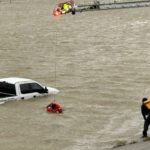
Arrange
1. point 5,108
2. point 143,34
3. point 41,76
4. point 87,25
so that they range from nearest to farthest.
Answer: point 5,108 < point 41,76 < point 143,34 < point 87,25

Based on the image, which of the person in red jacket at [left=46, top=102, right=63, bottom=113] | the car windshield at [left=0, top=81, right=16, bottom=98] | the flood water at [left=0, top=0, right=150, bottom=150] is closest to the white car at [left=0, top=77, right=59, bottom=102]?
the car windshield at [left=0, top=81, right=16, bottom=98]

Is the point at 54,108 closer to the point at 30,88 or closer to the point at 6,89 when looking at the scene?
the point at 30,88

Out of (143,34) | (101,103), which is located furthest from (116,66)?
(143,34)

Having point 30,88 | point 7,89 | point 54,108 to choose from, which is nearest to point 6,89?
point 7,89

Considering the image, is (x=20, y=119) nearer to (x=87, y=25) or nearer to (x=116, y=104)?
(x=116, y=104)

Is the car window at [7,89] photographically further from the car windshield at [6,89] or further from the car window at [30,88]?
the car window at [30,88]

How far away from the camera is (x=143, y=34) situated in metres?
58.5

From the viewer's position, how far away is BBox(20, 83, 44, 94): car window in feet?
83.7

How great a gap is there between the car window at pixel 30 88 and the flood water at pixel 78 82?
48 cm

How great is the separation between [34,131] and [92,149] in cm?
322

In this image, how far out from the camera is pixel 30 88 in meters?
26.0

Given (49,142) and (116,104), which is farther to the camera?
(116,104)

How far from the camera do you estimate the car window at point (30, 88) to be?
25.5m

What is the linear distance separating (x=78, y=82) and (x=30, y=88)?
6.48 m
